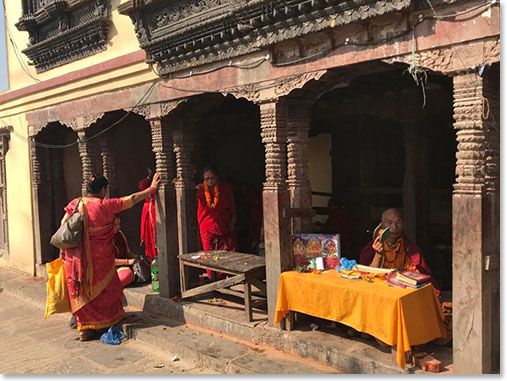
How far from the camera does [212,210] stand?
7.14 meters

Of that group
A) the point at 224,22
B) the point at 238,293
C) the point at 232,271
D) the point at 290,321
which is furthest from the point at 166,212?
the point at 224,22

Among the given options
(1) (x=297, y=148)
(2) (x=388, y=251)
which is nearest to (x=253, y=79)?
(1) (x=297, y=148)

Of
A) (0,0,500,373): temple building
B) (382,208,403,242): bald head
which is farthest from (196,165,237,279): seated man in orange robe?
(382,208,403,242): bald head

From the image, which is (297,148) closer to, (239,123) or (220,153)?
(239,123)

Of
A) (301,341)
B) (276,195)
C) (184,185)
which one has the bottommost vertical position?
(301,341)

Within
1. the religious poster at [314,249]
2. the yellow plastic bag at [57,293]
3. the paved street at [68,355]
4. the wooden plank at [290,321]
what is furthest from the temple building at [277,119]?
the yellow plastic bag at [57,293]

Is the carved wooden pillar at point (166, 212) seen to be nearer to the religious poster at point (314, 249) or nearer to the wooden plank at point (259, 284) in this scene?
the wooden plank at point (259, 284)

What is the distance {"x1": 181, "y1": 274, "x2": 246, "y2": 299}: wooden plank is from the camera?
544cm

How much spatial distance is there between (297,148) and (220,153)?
5.09 meters

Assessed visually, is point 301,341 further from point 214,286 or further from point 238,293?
point 238,293

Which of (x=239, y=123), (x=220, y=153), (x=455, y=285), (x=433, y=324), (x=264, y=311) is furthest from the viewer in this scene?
(x=220, y=153)

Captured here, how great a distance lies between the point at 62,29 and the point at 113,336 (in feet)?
17.7

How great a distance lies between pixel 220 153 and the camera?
10188 millimetres

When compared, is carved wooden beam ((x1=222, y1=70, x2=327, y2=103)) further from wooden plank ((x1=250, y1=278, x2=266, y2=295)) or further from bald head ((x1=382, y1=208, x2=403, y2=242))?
wooden plank ((x1=250, y1=278, x2=266, y2=295))
